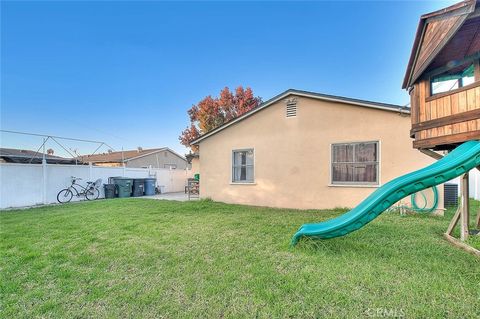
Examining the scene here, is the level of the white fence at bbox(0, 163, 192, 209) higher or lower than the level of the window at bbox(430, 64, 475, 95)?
lower

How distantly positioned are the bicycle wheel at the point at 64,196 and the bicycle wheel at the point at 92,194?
838 mm

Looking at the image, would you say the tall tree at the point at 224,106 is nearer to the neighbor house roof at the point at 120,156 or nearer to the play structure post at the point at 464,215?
the neighbor house roof at the point at 120,156

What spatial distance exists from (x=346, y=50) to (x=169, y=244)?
1243 cm

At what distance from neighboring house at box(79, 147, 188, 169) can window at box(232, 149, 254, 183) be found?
14570 mm

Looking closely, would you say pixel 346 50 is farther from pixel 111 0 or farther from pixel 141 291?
pixel 141 291

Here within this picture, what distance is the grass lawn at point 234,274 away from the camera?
2295 millimetres

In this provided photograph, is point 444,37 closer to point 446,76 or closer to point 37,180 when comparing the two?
point 446,76

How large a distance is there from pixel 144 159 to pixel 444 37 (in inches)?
918

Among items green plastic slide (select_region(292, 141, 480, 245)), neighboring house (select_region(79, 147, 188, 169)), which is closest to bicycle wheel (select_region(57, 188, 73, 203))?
neighboring house (select_region(79, 147, 188, 169))

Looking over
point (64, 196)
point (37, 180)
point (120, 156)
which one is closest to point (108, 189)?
point (64, 196)

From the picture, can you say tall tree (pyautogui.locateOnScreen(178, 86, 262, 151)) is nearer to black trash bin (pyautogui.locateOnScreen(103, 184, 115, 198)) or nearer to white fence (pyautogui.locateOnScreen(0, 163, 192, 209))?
black trash bin (pyautogui.locateOnScreen(103, 184, 115, 198))

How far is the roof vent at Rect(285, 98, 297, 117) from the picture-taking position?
8.59 meters

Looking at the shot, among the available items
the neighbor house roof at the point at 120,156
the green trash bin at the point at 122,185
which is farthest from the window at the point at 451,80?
the neighbor house roof at the point at 120,156

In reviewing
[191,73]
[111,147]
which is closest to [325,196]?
[191,73]
